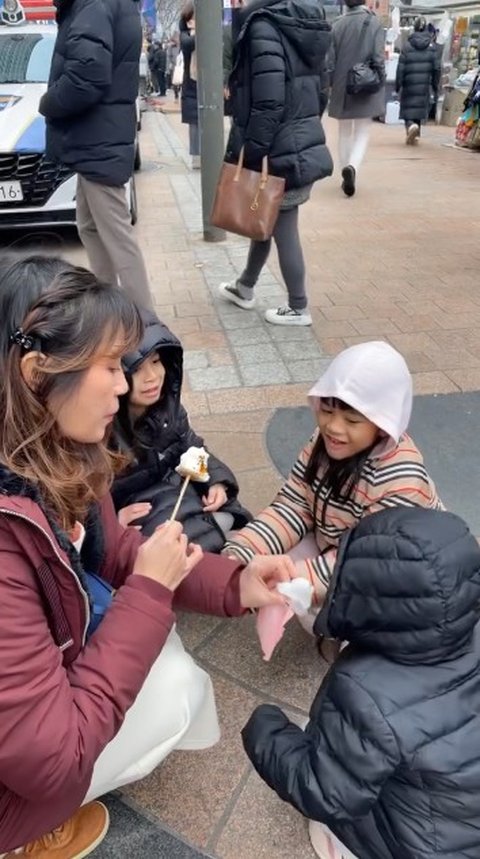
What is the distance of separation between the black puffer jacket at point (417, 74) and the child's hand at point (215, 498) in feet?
36.7

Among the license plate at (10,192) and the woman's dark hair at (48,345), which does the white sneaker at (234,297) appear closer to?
the license plate at (10,192)

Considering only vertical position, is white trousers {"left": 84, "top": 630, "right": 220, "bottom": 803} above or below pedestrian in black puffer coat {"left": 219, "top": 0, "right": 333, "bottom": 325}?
below

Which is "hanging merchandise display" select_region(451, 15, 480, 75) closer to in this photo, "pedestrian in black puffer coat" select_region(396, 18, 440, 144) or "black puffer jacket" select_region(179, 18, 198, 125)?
"pedestrian in black puffer coat" select_region(396, 18, 440, 144)

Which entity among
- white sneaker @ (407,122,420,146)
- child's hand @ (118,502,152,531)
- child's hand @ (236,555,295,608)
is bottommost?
white sneaker @ (407,122,420,146)

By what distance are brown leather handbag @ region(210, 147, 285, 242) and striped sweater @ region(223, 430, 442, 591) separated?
2138mm

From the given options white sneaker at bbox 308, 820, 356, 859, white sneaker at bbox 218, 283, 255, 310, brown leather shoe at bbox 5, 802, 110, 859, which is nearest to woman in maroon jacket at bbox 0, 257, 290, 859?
brown leather shoe at bbox 5, 802, 110, 859

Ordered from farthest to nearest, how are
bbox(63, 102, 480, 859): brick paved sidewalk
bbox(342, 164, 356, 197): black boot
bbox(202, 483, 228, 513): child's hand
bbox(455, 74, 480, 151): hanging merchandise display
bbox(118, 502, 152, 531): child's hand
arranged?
bbox(455, 74, 480, 151): hanging merchandise display, bbox(342, 164, 356, 197): black boot, bbox(202, 483, 228, 513): child's hand, bbox(118, 502, 152, 531): child's hand, bbox(63, 102, 480, 859): brick paved sidewalk

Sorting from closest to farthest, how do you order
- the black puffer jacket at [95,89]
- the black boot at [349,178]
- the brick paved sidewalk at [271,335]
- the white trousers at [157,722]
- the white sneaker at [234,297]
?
the white trousers at [157,722] < the brick paved sidewalk at [271,335] < the black puffer jacket at [95,89] < the white sneaker at [234,297] < the black boot at [349,178]

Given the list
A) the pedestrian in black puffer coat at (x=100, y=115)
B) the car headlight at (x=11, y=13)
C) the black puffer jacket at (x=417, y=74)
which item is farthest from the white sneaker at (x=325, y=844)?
the black puffer jacket at (x=417, y=74)

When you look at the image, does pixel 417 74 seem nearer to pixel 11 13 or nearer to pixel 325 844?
pixel 11 13

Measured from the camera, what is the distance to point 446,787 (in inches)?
55.1

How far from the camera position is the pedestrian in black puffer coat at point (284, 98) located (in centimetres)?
377

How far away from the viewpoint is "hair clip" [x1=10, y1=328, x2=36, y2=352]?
1.20 metres

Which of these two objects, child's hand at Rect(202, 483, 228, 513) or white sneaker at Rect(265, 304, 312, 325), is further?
white sneaker at Rect(265, 304, 312, 325)
